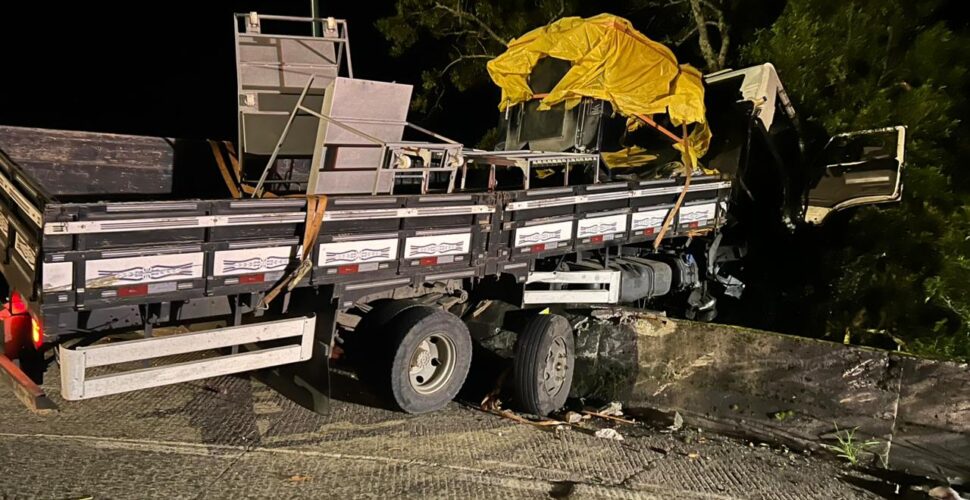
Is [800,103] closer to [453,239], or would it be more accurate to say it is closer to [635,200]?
[635,200]

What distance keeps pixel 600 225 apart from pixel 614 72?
204 centimetres

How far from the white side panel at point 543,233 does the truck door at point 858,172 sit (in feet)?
15.3

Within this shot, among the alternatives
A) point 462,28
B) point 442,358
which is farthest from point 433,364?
point 462,28

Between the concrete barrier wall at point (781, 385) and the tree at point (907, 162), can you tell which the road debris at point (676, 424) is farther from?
the tree at point (907, 162)

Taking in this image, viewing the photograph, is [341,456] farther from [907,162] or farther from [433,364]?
[907,162]

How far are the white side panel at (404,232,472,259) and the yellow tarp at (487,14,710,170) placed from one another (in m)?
3.01

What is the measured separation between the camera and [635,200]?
693 centimetres

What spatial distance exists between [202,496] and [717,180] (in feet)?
21.3

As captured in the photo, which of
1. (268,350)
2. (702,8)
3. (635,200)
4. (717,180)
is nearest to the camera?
(268,350)

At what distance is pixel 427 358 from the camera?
5.59 m

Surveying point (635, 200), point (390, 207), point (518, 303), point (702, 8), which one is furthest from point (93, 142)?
point (702, 8)

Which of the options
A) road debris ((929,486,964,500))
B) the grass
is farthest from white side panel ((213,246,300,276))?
road debris ((929,486,964,500))

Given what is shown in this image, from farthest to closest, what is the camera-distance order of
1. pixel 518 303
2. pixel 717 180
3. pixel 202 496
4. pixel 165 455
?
pixel 717 180 → pixel 518 303 → pixel 165 455 → pixel 202 496

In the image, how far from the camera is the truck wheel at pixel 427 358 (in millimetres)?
5219
